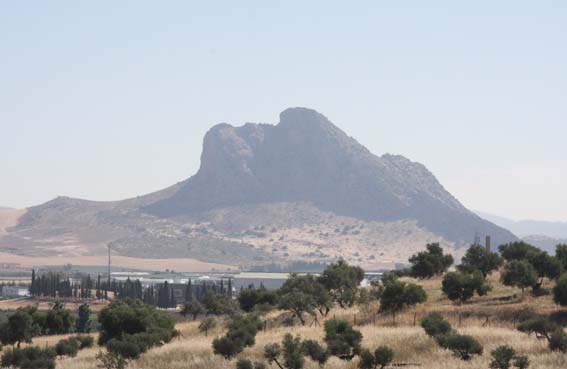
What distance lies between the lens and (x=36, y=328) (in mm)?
100688

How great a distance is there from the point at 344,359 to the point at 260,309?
43.5m

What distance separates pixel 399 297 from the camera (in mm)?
88688

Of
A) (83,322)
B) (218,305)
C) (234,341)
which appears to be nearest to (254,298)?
(218,305)

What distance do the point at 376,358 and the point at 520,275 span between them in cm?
3212

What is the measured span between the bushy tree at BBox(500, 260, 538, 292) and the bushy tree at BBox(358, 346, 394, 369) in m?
31.2

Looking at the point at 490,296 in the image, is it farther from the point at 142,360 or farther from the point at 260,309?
the point at 142,360

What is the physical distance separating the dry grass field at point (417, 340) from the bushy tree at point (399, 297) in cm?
125

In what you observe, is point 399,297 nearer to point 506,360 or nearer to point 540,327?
point 540,327

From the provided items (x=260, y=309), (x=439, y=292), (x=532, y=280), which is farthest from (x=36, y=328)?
(x=532, y=280)

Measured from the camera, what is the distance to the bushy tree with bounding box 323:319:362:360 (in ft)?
215

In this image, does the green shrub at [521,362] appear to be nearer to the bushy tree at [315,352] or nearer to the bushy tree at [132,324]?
the bushy tree at [315,352]

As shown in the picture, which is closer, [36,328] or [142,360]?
[142,360]

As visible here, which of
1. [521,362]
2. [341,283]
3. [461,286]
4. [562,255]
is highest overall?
[562,255]

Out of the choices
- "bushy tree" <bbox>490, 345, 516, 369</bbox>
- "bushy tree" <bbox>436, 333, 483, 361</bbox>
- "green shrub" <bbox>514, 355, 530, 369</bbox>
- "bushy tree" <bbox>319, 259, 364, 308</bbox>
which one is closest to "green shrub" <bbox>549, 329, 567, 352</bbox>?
"bushy tree" <bbox>436, 333, 483, 361</bbox>
